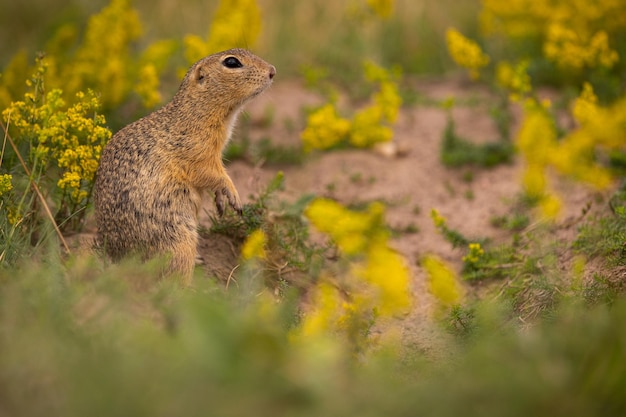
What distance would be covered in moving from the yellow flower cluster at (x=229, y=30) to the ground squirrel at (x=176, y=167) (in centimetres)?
117

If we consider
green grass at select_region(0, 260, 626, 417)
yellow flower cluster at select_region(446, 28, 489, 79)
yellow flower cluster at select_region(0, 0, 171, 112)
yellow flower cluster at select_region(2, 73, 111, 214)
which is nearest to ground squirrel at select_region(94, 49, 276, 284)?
yellow flower cluster at select_region(2, 73, 111, 214)

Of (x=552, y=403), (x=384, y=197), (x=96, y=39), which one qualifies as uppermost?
(x=96, y=39)

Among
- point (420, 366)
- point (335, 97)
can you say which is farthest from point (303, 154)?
point (420, 366)

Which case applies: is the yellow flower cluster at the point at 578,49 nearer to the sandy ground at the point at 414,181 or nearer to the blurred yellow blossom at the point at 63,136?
the sandy ground at the point at 414,181

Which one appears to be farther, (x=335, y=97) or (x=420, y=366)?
(x=335, y=97)

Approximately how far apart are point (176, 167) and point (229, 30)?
2528 mm

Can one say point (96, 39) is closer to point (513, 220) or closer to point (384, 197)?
point (384, 197)

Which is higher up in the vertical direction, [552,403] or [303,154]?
[552,403]

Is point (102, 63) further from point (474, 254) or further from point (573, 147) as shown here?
point (573, 147)

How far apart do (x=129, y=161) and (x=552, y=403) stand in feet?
9.56

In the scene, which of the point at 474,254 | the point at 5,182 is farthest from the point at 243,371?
the point at 474,254

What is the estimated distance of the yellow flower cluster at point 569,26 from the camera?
7266 millimetres

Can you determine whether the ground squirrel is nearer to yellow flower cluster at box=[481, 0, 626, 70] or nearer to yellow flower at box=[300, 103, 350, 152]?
yellow flower at box=[300, 103, 350, 152]

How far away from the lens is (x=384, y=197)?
6.76m
